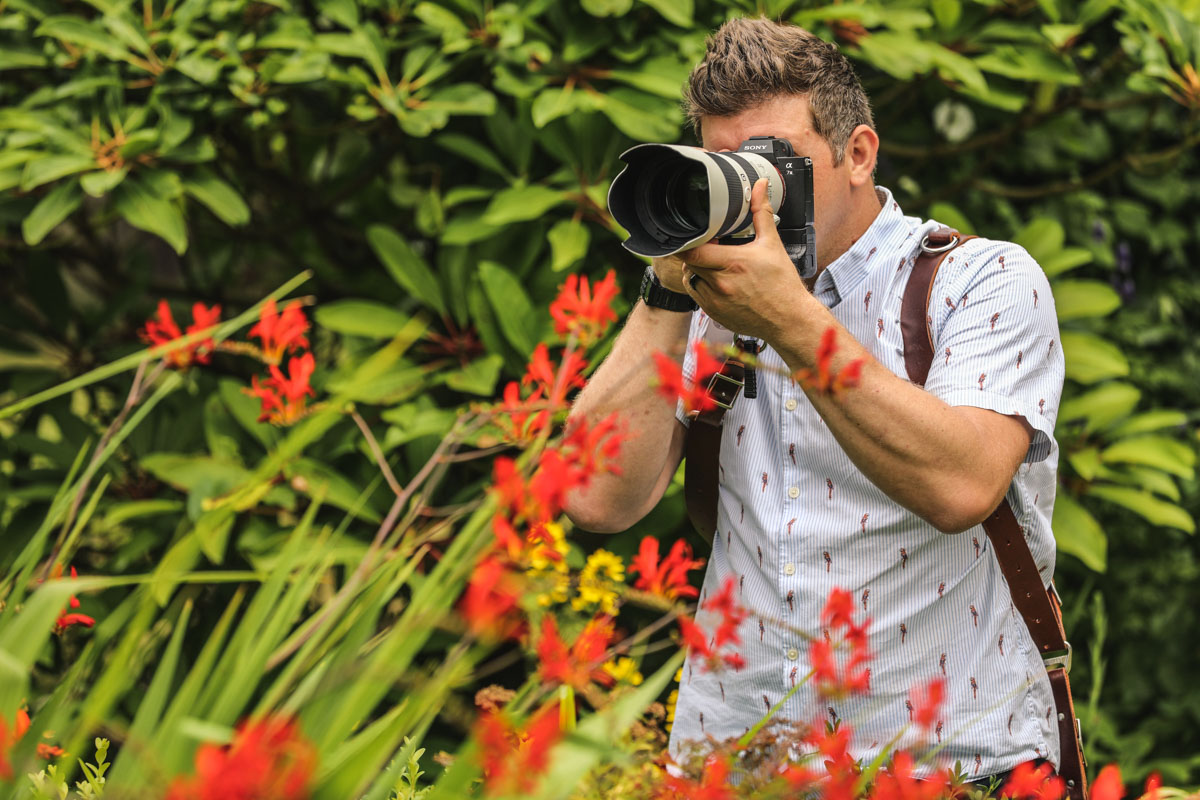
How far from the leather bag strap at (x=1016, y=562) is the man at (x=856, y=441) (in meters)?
0.02

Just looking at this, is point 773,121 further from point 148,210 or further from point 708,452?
point 148,210

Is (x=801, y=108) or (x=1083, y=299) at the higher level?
(x=801, y=108)

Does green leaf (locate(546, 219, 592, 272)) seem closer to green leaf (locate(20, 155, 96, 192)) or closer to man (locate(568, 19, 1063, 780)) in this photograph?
man (locate(568, 19, 1063, 780))

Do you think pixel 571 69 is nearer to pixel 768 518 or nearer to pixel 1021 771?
pixel 768 518

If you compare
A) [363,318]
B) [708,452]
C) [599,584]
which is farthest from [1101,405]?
[599,584]

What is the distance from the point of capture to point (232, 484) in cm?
182

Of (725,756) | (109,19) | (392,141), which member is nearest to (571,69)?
(392,141)

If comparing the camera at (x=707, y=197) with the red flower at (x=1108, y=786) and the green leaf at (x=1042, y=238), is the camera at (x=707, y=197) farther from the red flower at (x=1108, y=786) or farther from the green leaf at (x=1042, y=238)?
the green leaf at (x=1042, y=238)

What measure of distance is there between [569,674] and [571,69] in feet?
4.86

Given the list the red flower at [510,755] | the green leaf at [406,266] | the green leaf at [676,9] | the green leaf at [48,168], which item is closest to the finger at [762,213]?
the red flower at [510,755]

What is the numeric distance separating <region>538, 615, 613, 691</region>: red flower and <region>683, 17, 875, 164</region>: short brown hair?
792 mm

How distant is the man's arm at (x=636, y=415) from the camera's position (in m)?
1.27

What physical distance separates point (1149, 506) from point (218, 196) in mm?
1838

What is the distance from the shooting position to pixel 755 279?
3.34 ft
